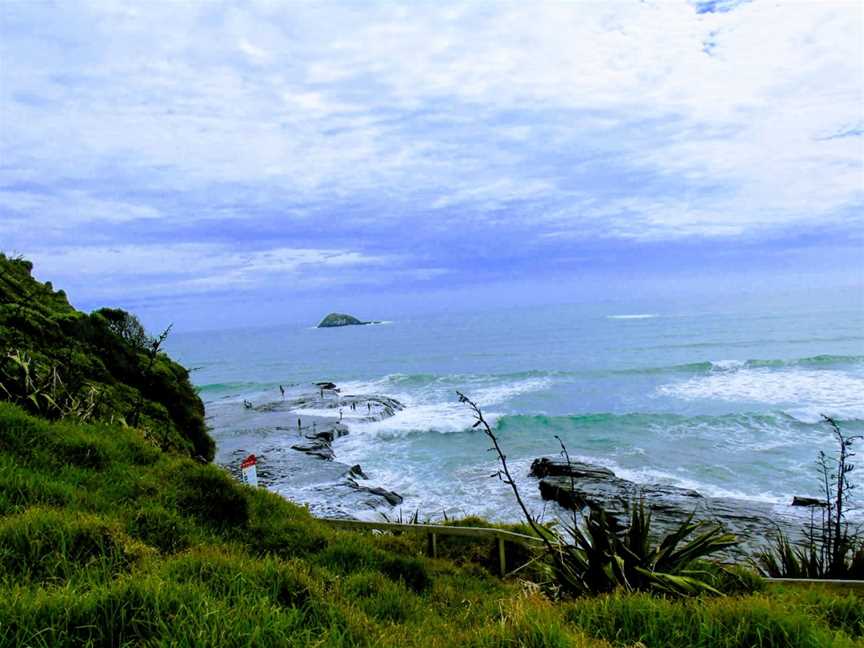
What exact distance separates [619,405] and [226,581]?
109 feet

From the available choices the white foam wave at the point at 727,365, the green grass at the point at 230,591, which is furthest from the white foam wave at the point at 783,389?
the green grass at the point at 230,591

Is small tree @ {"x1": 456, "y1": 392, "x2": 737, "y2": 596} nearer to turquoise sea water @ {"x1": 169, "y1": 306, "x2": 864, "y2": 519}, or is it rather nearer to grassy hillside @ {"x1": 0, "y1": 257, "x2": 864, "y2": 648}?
grassy hillside @ {"x1": 0, "y1": 257, "x2": 864, "y2": 648}

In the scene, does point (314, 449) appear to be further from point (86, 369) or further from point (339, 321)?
point (339, 321)

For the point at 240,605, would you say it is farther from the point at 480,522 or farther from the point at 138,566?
the point at 480,522

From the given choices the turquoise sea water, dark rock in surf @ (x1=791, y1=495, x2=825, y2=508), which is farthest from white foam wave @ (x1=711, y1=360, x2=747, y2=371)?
dark rock in surf @ (x1=791, y1=495, x2=825, y2=508)

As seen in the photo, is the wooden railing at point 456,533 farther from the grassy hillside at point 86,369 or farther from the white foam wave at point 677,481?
the white foam wave at point 677,481

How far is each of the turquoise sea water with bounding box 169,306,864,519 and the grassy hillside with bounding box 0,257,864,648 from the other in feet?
18.1

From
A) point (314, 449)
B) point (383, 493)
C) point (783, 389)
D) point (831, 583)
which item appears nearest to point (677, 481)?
point (383, 493)

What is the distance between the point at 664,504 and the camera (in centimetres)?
1574

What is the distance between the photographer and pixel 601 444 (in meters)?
25.4

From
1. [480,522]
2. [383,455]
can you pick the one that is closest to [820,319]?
[383,455]

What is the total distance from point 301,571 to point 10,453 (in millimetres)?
4035

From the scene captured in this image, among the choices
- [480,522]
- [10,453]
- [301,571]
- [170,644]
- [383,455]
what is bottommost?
[383,455]

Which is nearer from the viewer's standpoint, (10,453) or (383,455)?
(10,453)
